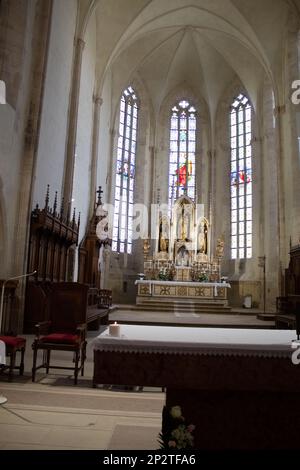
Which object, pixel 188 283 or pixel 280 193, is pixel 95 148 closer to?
pixel 188 283

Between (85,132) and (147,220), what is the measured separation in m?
7.58

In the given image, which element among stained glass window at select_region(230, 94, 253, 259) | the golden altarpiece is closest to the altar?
the golden altarpiece

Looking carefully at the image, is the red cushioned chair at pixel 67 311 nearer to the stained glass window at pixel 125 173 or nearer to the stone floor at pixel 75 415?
the stone floor at pixel 75 415

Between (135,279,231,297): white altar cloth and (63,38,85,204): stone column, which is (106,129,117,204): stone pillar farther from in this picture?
(63,38,85,204): stone column

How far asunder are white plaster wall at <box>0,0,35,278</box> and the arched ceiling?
6.66 meters

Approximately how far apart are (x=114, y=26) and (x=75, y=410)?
17389 mm

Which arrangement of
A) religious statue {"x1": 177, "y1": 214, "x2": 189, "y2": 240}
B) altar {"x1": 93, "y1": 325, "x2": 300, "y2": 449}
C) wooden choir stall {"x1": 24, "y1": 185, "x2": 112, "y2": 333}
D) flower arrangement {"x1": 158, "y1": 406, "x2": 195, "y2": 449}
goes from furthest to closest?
religious statue {"x1": 177, "y1": 214, "x2": 189, "y2": 240} → wooden choir stall {"x1": 24, "y1": 185, "x2": 112, "y2": 333} → altar {"x1": 93, "y1": 325, "x2": 300, "y2": 449} → flower arrangement {"x1": 158, "y1": 406, "x2": 195, "y2": 449}

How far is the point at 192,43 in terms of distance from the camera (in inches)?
824

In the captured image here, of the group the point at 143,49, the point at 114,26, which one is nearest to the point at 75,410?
the point at 114,26

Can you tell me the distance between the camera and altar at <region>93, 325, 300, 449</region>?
258 cm

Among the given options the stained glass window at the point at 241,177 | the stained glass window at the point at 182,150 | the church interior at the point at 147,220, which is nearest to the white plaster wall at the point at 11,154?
the church interior at the point at 147,220

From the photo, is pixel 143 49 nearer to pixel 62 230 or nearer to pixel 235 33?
pixel 235 33

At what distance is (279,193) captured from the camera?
52.4ft

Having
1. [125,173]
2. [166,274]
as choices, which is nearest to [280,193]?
[166,274]
